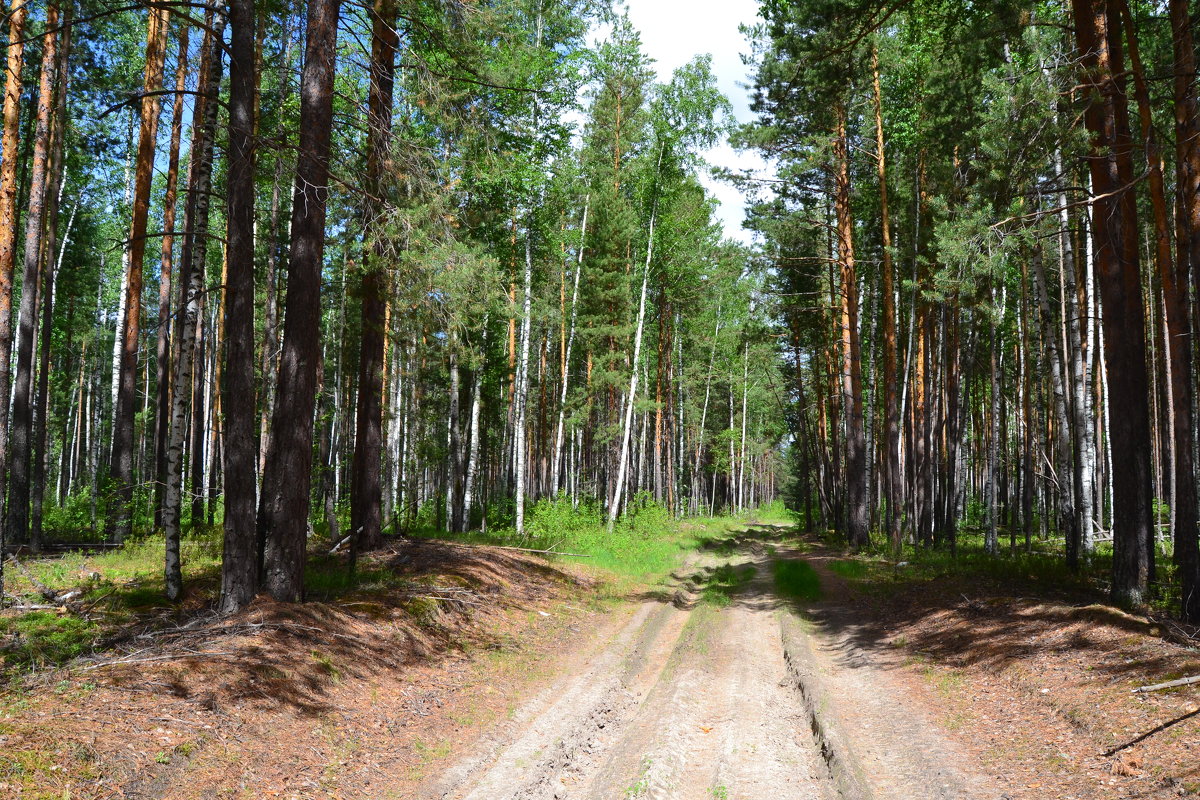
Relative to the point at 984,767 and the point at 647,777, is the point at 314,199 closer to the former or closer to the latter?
the point at 647,777

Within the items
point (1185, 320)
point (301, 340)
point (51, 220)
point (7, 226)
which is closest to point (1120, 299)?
point (1185, 320)

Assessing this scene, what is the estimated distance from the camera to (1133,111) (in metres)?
13.2

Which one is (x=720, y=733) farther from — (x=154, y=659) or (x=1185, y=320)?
(x=1185, y=320)

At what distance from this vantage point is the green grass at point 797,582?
1337cm

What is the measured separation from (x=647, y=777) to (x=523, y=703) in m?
2.34

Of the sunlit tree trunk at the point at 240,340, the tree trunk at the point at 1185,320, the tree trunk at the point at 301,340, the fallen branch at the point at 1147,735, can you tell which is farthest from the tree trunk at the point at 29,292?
the tree trunk at the point at 1185,320

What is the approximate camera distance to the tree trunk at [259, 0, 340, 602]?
7496mm

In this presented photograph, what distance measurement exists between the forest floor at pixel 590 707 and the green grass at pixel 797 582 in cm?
322

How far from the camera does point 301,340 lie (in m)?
7.57

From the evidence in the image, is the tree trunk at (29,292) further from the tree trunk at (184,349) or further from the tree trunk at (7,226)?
the tree trunk at (184,349)

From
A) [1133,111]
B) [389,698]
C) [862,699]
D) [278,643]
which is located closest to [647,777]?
[389,698]

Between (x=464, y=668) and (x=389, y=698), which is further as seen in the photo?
(x=464, y=668)

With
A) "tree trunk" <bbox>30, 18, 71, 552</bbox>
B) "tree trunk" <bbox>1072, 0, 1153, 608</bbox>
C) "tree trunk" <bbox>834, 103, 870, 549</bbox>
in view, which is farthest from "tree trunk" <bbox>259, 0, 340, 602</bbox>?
"tree trunk" <bbox>834, 103, 870, 549</bbox>

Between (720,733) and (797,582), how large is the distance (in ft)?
30.4
